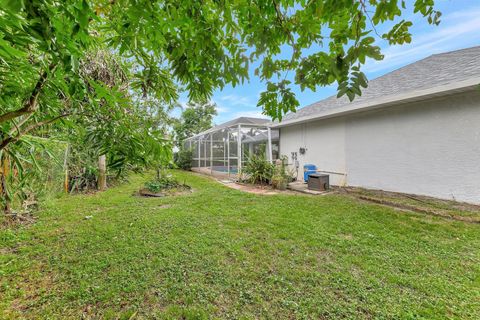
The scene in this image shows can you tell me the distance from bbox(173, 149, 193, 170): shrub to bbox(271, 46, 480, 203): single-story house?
31.0ft

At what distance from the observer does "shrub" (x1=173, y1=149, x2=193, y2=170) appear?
14696 mm

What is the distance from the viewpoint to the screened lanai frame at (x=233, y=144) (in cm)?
968

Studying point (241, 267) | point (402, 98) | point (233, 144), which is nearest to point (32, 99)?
point (241, 267)

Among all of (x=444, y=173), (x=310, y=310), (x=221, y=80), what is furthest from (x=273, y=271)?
(x=444, y=173)

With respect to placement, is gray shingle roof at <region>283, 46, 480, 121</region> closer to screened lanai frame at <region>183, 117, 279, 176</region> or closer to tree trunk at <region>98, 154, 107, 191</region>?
screened lanai frame at <region>183, 117, 279, 176</region>

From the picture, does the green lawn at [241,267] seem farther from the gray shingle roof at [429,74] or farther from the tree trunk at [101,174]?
the gray shingle roof at [429,74]

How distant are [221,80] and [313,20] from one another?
0.69 meters

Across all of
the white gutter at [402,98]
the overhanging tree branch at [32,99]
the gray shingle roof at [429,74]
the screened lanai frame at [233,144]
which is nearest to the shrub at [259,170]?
the screened lanai frame at [233,144]

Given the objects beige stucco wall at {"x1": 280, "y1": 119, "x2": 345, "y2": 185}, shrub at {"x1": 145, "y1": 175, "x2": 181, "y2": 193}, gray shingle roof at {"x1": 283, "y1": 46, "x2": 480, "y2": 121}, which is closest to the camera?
gray shingle roof at {"x1": 283, "y1": 46, "x2": 480, "y2": 121}

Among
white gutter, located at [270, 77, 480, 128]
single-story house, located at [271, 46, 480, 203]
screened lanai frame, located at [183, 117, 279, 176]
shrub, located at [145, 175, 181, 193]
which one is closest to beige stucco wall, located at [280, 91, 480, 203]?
single-story house, located at [271, 46, 480, 203]

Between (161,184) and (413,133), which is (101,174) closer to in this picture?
(161,184)

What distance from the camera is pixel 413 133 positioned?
5.45 meters

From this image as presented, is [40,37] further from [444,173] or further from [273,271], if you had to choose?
[444,173]

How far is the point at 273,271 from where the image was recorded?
230 cm
